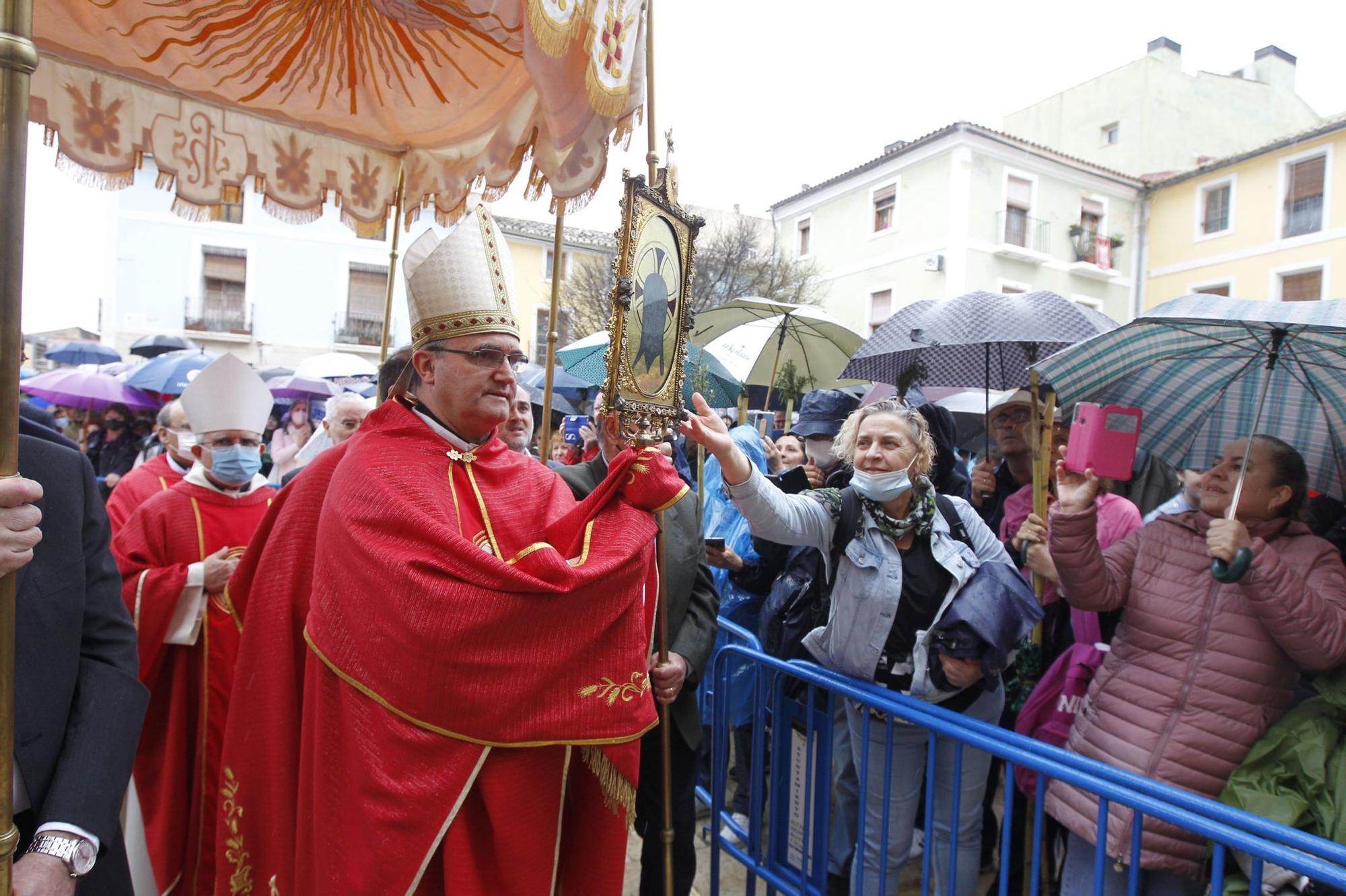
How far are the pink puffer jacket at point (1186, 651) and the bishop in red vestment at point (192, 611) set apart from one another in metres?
2.79

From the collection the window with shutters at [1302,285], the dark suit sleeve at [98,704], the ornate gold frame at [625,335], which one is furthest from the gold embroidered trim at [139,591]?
the window with shutters at [1302,285]

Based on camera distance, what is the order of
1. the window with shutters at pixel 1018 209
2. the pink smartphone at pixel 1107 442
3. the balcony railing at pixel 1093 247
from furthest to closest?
the balcony railing at pixel 1093 247 → the window with shutters at pixel 1018 209 → the pink smartphone at pixel 1107 442

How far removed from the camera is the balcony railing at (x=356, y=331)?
2419 cm

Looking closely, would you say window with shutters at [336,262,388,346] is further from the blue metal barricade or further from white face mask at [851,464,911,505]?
white face mask at [851,464,911,505]

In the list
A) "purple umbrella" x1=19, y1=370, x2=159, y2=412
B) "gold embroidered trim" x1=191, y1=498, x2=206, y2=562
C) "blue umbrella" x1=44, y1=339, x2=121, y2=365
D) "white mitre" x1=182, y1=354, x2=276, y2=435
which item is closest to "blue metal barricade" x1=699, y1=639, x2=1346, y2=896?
"gold embroidered trim" x1=191, y1=498, x2=206, y2=562

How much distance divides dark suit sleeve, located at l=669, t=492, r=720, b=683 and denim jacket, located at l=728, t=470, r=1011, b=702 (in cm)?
30

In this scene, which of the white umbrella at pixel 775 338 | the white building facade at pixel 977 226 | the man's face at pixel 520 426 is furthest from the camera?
the white building facade at pixel 977 226

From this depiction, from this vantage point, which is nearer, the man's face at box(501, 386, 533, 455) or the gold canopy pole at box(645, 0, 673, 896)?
the gold canopy pole at box(645, 0, 673, 896)

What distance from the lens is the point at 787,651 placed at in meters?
3.45

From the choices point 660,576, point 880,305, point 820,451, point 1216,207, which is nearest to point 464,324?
point 660,576

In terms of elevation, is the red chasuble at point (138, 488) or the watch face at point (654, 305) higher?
the watch face at point (654, 305)

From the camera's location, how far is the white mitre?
10.5ft

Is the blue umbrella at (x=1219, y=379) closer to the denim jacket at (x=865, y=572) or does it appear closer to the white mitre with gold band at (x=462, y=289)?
the denim jacket at (x=865, y=572)

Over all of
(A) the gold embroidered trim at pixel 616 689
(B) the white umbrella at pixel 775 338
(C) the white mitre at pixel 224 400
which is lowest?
(A) the gold embroidered trim at pixel 616 689
